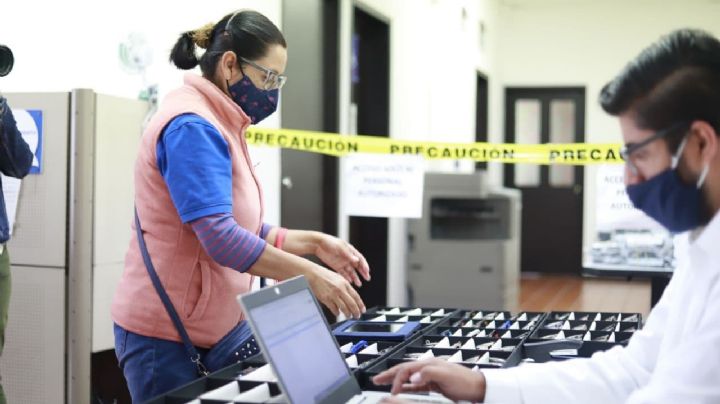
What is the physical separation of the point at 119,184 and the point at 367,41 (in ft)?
11.2

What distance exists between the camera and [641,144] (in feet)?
4.19

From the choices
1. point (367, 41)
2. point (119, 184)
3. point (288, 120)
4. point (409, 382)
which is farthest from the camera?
point (367, 41)

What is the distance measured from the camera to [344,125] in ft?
17.8

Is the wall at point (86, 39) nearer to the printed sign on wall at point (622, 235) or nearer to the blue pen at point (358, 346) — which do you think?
the blue pen at point (358, 346)

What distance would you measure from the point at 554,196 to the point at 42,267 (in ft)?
26.0

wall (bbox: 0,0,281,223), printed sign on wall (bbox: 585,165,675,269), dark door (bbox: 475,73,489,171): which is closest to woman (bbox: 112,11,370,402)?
wall (bbox: 0,0,281,223)

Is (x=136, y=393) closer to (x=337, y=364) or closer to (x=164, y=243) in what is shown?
(x=164, y=243)

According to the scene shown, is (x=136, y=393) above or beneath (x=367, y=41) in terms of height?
beneath

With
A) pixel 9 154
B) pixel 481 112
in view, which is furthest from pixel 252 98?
pixel 481 112

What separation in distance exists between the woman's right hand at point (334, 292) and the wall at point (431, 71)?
154 inches

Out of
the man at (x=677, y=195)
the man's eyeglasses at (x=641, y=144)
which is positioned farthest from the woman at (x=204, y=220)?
the man's eyeglasses at (x=641, y=144)

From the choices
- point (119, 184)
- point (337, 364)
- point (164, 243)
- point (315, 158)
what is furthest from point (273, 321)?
point (315, 158)

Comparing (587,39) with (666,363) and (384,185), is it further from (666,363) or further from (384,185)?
(666,363)

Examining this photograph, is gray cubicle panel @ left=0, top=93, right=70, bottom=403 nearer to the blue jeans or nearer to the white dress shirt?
the blue jeans
